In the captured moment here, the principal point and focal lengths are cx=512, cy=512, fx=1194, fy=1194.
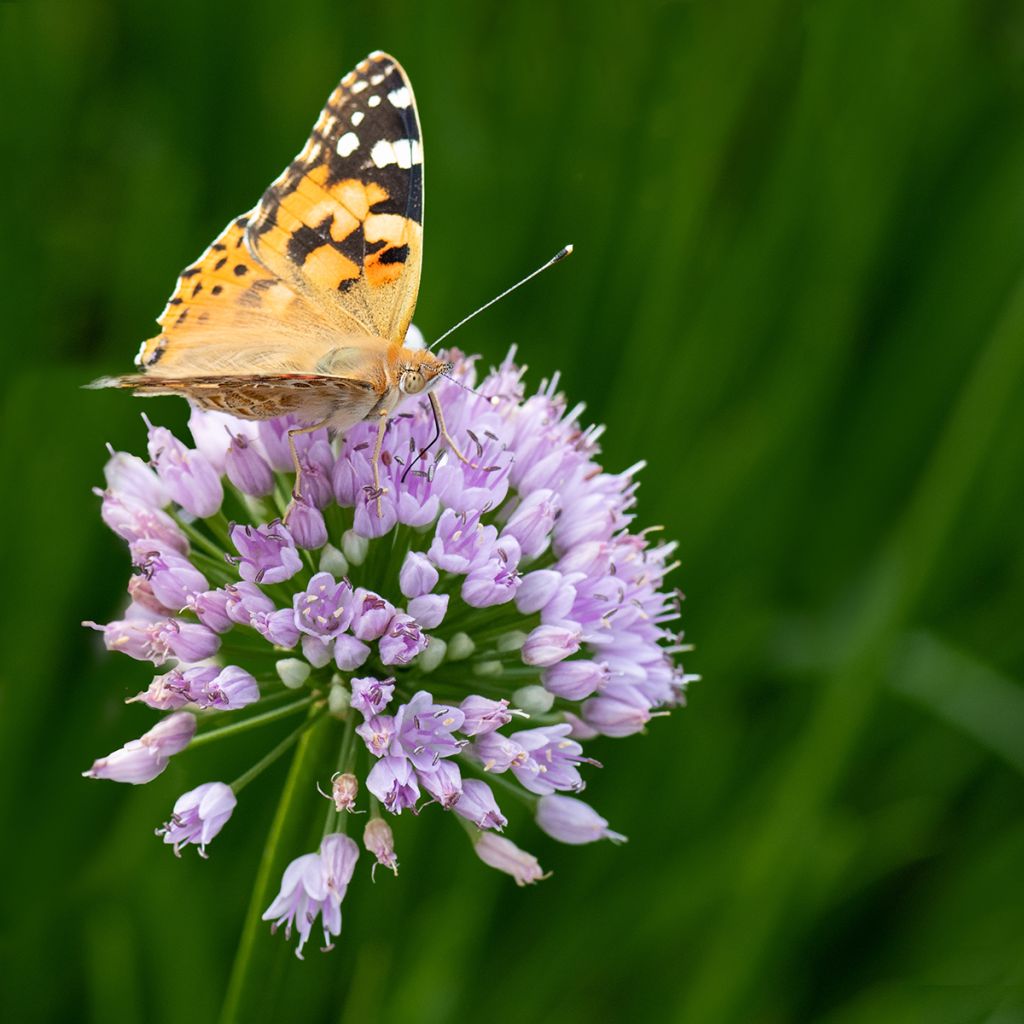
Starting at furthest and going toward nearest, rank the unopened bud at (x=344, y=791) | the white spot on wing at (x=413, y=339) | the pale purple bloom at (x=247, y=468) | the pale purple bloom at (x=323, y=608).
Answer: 1. the white spot on wing at (x=413, y=339)
2. the pale purple bloom at (x=247, y=468)
3. the pale purple bloom at (x=323, y=608)
4. the unopened bud at (x=344, y=791)

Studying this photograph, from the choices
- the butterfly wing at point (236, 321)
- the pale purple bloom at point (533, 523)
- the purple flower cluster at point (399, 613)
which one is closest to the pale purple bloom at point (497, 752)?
the purple flower cluster at point (399, 613)

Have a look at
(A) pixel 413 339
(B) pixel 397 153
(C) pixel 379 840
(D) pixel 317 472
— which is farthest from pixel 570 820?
(B) pixel 397 153

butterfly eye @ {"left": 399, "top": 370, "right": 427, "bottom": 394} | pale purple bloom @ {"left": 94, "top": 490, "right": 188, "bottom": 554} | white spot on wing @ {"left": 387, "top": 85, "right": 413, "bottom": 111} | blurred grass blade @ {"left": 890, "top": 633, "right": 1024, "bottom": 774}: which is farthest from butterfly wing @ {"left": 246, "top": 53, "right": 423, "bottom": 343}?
blurred grass blade @ {"left": 890, "top": 633, "right": 1024, "bottom": 774}

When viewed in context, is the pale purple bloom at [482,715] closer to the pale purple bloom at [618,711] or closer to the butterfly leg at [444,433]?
the pale purple bloom at [618,711]

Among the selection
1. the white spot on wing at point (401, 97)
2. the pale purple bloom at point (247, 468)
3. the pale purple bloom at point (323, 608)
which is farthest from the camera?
the white spot on wing at point (401, 97)

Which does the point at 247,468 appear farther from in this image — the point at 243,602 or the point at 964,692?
the point at 964,692

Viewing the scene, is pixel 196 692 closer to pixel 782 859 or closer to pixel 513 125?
pixel 782 859

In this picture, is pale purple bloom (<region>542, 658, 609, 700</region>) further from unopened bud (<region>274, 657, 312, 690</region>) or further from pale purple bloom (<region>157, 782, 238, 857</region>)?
pale purple bloom (<region>157, 782, 238, 857</region>)

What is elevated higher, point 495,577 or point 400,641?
point 495,577
